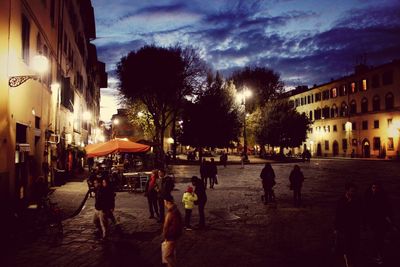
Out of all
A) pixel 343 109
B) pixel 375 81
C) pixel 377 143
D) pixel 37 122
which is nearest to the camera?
pixel 37 122

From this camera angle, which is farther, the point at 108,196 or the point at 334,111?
the point at 334,111

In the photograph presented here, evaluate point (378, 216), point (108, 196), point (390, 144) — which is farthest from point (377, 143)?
point (108, 196)

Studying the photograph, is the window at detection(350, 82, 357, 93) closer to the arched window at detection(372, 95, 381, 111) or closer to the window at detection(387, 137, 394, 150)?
the arched window at detection(372, 95, 381, 111)

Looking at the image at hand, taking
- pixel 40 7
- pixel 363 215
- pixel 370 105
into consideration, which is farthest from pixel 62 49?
pixel 370 105

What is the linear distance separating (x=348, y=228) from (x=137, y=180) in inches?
642

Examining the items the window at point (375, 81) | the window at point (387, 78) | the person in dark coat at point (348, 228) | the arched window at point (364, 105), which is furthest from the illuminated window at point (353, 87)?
the person in dark coat at point (348, 228)

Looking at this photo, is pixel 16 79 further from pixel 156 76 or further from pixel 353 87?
pixel 353 87

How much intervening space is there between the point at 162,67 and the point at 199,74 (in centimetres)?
576

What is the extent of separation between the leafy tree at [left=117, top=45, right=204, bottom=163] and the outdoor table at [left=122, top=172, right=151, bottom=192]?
2405 centimetres

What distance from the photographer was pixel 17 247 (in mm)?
9172

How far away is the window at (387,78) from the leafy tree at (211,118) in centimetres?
2481

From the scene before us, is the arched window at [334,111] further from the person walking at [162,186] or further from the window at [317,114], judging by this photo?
the person walking at [162,186]

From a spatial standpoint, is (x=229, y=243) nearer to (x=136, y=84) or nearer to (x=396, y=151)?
(x=136, y=84)

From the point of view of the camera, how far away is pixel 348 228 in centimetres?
712
